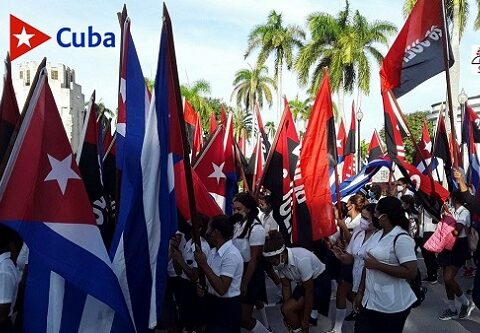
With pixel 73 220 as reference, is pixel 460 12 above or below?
above

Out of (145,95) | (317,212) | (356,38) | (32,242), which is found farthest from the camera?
(356,38)

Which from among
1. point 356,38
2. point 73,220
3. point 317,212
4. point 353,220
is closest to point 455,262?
point 353,220

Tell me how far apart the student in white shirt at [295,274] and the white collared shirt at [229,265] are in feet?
2.40

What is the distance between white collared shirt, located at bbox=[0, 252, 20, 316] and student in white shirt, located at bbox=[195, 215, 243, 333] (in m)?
1.33

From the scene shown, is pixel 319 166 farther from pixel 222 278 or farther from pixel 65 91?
pixel 65 91

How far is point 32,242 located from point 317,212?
3.78m

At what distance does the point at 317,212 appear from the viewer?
701cm

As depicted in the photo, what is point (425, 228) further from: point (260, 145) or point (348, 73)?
point (348, 73)

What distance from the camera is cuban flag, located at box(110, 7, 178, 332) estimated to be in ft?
14.4

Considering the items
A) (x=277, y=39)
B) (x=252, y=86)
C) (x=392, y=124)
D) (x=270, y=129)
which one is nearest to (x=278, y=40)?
(x=277, y=39)

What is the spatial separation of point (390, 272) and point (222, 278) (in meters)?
1.19

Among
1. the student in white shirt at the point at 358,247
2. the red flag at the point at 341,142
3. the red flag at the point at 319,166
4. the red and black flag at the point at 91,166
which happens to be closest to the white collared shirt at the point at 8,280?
the red and black flag at the point at 91,166

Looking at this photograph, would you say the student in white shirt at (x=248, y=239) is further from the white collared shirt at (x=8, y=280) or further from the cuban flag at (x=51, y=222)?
the white collared shirt at (x=8, y=280)

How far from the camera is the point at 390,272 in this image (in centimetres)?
457
